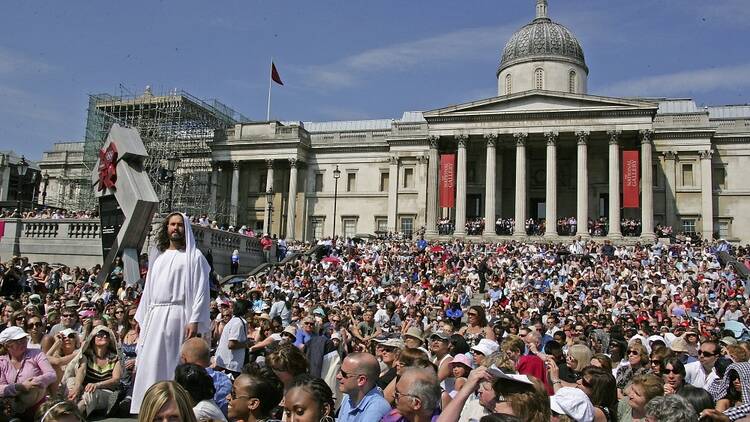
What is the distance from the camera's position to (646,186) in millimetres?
44656

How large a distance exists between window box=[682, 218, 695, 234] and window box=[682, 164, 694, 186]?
102 inches

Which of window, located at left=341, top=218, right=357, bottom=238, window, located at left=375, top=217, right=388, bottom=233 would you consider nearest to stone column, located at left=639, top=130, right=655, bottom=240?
window, located at left=375, top=217, right=388, bottom=233

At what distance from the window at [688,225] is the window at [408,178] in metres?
20.1

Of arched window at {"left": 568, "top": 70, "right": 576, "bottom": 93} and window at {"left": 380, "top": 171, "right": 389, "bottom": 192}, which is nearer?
arched window at {"left": 568, "top": 70, "right": 576, "bottom": 93}

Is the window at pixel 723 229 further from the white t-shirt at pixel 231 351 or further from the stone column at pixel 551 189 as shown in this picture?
the white t-shirt at pixel 231 351

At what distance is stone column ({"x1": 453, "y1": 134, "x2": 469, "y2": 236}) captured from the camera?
46.6 meters

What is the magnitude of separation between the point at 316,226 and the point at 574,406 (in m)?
51.5

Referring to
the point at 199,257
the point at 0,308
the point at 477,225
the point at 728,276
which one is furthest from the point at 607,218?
the point at 199,257

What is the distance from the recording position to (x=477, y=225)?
47125mm

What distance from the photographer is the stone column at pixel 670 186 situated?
4841 cm

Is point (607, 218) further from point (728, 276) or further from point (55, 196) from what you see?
point (55, 196)

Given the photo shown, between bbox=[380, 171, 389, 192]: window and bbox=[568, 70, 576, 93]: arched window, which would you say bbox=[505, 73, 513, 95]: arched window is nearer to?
bbox=[568, 70, 576, 93]: arched window

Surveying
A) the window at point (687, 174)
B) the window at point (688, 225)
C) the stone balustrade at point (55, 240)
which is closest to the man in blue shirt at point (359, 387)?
the stone balustrade at point (55, 240)

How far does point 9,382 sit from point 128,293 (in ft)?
36.0
